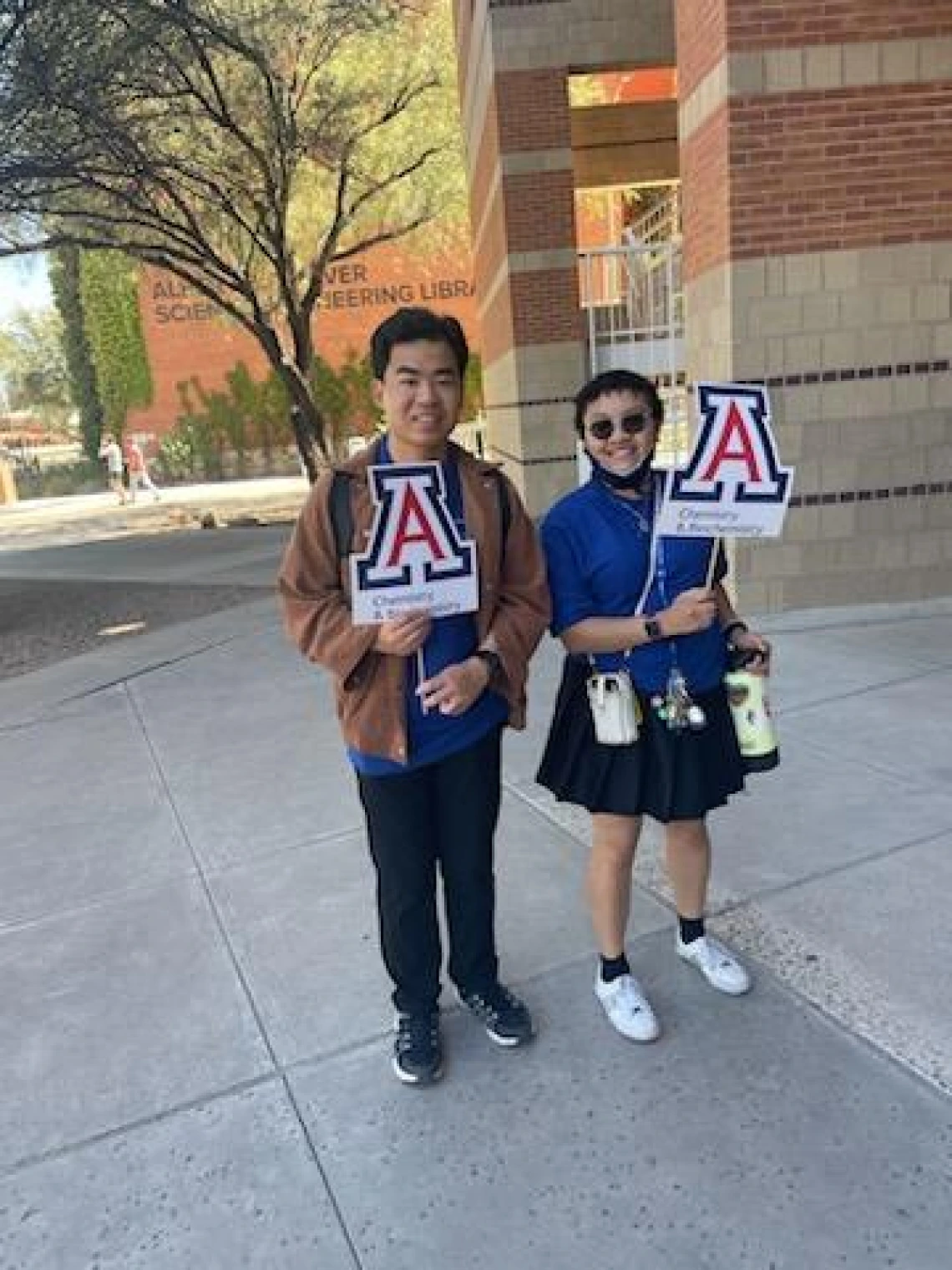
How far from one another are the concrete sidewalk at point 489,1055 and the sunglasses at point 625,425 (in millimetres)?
1555

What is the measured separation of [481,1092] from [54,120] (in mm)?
13139

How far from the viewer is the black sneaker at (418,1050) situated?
2.79 m

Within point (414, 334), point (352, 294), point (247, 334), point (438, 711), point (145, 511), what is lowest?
point (145, 511)

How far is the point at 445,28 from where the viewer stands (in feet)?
66.0

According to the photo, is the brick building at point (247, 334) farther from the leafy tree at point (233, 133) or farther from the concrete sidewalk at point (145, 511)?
the leafy tree at point (233, 133)

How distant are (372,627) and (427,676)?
0.67ft

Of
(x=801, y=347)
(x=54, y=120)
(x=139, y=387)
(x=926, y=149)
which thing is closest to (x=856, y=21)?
(x=926, y=149)

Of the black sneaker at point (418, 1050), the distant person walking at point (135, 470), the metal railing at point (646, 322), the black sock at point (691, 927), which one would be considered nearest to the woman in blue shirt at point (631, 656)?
the black sock at point (691, 927)

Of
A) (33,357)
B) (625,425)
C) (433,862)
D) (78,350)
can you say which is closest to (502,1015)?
(433,862)

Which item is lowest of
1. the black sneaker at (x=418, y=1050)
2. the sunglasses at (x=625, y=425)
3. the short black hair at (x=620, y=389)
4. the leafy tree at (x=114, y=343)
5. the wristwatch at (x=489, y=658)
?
the black sneaker at (x=418, y=1050)

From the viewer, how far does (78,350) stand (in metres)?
41.5

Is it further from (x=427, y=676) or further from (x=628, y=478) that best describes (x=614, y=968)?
(x=628, y=478)

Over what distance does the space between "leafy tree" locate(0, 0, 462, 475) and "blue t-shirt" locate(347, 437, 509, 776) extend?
33.6 feet

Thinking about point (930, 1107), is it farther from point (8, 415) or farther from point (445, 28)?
point (8, 415)
